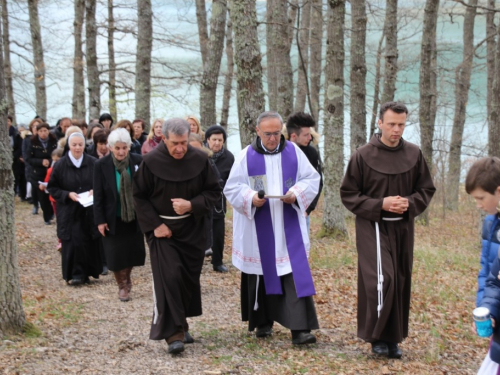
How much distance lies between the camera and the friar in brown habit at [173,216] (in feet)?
20.8

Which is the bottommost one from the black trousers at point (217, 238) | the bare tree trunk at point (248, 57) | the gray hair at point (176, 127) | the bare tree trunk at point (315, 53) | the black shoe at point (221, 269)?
the black shoe at point (221, 269)

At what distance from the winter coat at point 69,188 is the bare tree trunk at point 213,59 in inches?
203

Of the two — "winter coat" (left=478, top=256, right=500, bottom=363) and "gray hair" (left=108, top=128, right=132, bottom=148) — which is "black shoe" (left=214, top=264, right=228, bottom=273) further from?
"winter coat" (left=478, top=256, right=500, bottom=363)

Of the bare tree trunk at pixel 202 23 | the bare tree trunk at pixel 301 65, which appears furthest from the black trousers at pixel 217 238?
the bare tree trunk at pixel 202 23

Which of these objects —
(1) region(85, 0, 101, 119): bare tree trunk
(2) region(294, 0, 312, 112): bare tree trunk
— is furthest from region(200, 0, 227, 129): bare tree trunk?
(2) region(294, 0, 312, 112): bare tree trunk

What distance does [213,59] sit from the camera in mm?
14312

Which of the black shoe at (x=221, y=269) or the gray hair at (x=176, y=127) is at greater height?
the gray hair at (x=176, y=127)

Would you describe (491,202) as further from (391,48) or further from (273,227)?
(391,48)

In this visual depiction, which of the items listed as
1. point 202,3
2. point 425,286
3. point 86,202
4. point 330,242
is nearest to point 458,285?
point 425,286

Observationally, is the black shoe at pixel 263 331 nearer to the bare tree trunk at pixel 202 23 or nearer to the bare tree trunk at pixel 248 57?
the bare tree trunk at pixel 248 57

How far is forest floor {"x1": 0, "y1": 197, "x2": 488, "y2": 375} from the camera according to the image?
19.5 feet

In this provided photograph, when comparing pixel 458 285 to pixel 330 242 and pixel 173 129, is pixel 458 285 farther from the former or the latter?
pixel 173 129

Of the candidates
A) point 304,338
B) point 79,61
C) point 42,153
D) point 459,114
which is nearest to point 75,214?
point 304,338

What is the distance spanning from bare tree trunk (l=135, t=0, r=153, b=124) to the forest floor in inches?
241
